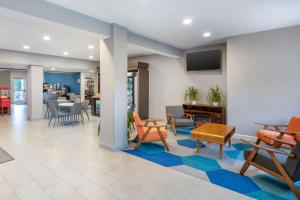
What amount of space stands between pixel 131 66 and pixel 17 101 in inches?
459

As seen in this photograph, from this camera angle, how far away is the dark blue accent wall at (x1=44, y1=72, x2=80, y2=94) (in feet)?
47.3

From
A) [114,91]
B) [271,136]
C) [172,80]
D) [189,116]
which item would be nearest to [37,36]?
[114,91]

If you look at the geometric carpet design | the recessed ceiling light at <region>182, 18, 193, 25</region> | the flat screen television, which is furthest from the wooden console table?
the recessed ceiling light at <region>182, 18, 193, 25</region>

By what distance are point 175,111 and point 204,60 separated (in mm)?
2016

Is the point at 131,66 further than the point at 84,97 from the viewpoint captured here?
No

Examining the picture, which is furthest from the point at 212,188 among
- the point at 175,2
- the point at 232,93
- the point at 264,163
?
the point at 232,93

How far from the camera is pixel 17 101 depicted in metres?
14.1

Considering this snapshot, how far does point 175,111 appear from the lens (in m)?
5.99

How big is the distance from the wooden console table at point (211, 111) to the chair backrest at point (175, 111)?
1.09 ft

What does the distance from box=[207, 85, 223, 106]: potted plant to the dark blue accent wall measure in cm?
1134

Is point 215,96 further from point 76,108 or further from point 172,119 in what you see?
point 76,108

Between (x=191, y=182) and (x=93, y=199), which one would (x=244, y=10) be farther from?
(x=93, y=199)

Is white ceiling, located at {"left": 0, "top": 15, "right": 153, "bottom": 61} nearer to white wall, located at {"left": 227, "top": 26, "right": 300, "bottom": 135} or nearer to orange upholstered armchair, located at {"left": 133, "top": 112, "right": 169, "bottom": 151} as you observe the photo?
orange upholstered armchair, located at {"left": 133, "top": 112, "right": 169, "bottom": 151}

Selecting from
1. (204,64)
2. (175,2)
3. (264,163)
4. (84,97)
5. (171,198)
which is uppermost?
(175,2)
